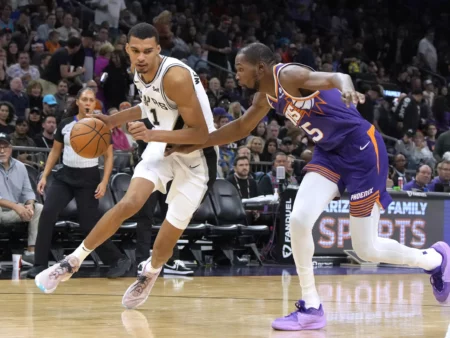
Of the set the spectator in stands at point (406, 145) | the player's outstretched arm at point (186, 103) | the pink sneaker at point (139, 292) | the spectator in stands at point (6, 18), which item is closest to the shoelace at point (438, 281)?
the player's outstretched arm at point (186, 103)

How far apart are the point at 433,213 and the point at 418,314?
5.89 metres

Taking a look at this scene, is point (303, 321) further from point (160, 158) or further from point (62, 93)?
point (62, 93)

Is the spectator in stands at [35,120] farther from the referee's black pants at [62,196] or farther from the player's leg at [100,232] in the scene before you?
the player's leg at [100,232]

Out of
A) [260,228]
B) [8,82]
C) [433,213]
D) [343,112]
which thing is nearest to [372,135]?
[343,112]

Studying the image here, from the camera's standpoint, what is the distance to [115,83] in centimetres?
1406

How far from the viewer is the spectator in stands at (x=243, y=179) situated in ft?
39.4

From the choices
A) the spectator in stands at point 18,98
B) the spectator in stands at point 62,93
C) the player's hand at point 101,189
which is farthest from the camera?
the spectator in stands at point 62,93

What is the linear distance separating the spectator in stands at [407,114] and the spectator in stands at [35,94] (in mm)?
7827

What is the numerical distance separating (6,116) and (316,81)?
7.11 metres

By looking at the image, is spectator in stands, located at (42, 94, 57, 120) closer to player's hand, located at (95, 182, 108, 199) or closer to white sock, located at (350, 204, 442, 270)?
player's hand, located at (95, 182, 108, 199)

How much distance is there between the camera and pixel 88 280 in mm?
8914

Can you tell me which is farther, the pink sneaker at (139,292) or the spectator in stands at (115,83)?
the spectator in stands at (115,83)

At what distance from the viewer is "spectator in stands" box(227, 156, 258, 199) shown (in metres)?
12.0

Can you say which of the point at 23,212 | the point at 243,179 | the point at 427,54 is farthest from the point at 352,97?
the point at 427,54
